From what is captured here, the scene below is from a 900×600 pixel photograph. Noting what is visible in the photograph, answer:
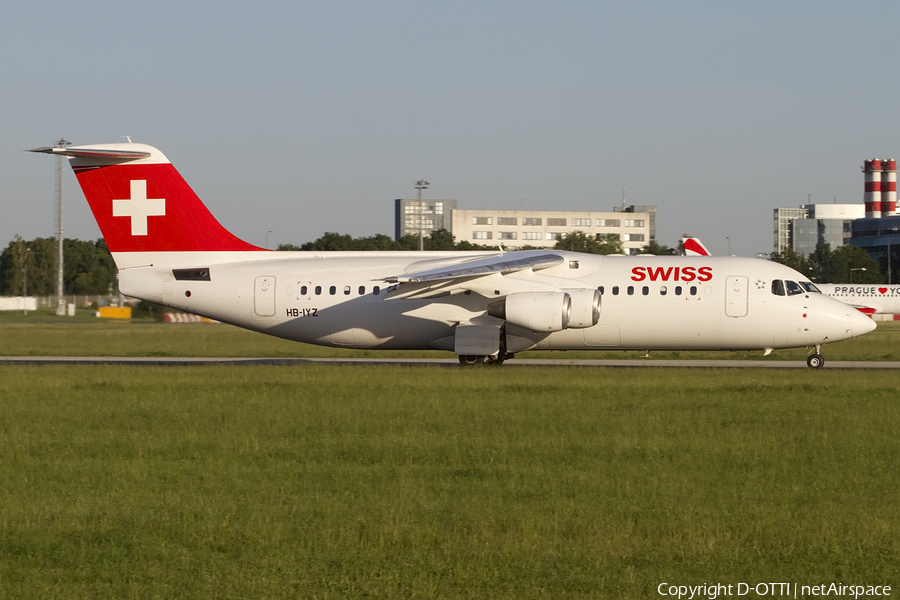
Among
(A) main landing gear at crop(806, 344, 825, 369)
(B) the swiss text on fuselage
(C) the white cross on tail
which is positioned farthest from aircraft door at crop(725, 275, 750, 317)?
(C) the white cross on tail

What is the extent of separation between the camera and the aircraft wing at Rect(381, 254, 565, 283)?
26.6m

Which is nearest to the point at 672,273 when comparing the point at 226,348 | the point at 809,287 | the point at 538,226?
the point at 809,287

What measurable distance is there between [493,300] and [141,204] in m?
11.2

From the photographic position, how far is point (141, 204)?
98.9 feet

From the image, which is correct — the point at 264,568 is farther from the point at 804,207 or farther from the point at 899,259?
the point at 804,207

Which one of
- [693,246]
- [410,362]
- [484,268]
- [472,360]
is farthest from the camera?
[693,246]

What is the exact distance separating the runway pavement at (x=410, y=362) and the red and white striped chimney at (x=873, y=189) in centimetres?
12627

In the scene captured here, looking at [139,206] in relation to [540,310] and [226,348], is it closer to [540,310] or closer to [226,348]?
Result: [226,348]

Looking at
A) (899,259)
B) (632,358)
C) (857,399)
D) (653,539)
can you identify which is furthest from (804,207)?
(653,539)

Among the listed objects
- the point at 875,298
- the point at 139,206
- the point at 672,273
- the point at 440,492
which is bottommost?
the point at 440,492

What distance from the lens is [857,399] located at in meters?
19.9

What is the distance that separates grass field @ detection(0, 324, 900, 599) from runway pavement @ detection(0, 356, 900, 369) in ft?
34.8

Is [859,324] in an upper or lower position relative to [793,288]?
lower

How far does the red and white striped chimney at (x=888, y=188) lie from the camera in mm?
148625
